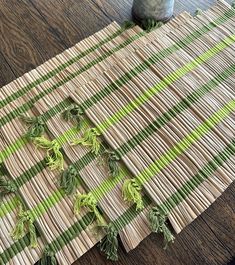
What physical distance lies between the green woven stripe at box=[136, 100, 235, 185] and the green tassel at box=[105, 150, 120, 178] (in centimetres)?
4

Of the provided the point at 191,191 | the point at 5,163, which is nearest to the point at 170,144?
the point at 191,191

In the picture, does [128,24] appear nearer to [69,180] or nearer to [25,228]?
[69,180]

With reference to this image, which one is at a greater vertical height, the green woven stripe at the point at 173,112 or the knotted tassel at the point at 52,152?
the knotted tassel at the point at 52,152

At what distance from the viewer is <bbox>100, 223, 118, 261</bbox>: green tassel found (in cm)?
63

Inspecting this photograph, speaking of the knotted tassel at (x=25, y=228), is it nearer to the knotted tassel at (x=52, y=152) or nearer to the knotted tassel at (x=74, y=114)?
the knotted tassel at (x=52, y=152)

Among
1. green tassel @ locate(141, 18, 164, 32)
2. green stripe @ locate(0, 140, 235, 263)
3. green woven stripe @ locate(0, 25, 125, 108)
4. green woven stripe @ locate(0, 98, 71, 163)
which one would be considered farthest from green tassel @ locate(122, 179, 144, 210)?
green tassel @ locate(141, 18, 164, 32)

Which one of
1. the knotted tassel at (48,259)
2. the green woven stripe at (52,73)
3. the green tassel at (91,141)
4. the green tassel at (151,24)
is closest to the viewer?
the knotted tassel at (48,259)

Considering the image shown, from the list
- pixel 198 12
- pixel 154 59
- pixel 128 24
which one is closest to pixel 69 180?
pixel 154 59

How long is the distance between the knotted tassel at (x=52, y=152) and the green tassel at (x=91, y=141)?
39mm

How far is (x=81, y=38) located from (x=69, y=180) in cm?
47

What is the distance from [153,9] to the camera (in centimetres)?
94

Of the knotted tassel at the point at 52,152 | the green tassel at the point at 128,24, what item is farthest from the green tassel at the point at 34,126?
the green tassel at the point at 128,24

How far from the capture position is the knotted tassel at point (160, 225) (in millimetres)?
638

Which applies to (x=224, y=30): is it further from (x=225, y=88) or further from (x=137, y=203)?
(x=137, y=203)
